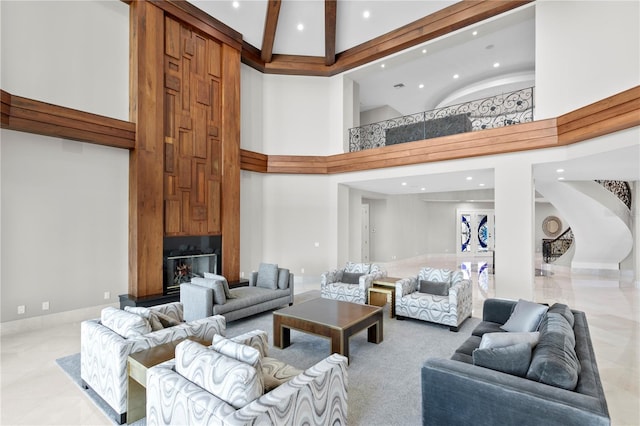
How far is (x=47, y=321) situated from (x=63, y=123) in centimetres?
335

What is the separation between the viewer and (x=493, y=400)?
2.06 metres

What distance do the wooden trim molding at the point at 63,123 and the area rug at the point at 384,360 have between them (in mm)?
3620

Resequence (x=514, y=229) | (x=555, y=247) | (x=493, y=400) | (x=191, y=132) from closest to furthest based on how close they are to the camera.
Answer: (x=493, y=400) → (x=514, y=229) → (x=191, y=132) → (x=555, y=247)

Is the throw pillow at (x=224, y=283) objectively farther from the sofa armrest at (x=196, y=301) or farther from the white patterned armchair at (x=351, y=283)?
the white patterned armchair at (x=351, y=283)

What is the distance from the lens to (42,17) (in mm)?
5102

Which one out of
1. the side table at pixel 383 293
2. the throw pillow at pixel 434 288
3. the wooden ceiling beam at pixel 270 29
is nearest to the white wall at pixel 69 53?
the wooden ceiling beam at pixel 270 29

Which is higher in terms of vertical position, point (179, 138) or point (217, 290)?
point (179, 138)

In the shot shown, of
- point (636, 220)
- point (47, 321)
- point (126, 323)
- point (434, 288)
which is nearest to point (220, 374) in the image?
point (126, 323)

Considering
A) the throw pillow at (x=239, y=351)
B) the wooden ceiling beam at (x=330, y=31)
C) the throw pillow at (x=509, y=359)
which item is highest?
the wooden ceiling beam at (x=330, y=31)

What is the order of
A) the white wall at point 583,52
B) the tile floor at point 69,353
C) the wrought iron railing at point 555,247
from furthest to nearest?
the wrought iron railing at point 555,247 < the white wall at point 583,52 < the tile floor at point 69,353

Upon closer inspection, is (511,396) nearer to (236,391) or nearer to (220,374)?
(236,391)

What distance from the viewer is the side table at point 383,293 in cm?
573

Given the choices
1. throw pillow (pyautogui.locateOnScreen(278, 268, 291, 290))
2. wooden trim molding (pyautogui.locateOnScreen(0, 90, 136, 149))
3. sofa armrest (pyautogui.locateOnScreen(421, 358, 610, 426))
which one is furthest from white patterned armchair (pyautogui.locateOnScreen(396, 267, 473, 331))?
wooden trim molding (pyautogui.locateOnScreen(0, 90, 136, 149))

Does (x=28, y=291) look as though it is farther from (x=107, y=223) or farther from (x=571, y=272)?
(x=571, y=272)
